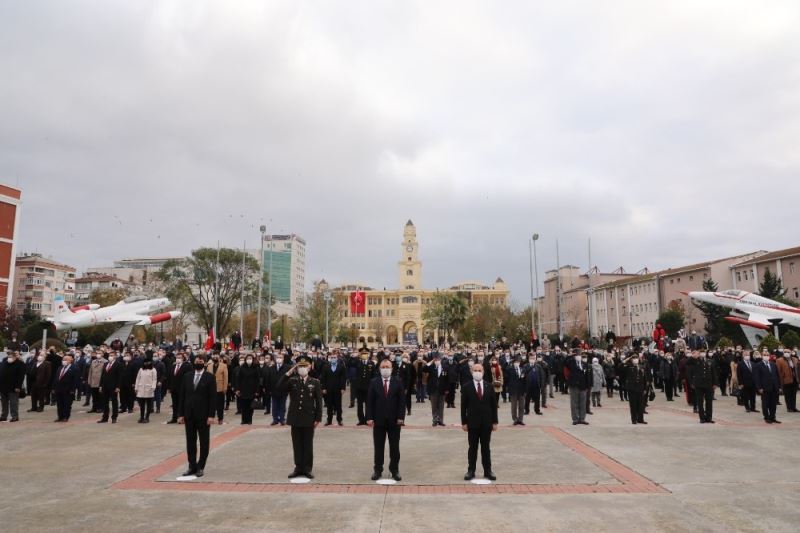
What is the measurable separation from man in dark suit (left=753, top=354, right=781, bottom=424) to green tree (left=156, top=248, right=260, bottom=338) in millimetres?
49367

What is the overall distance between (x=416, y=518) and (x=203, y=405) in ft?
13.2

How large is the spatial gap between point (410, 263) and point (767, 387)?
392 feet

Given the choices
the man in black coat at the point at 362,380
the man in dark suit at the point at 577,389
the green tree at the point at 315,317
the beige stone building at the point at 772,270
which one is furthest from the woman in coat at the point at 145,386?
the beige stone building at the point at 772,270

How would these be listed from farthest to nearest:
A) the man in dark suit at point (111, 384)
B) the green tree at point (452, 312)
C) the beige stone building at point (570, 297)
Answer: the beige stone building at point (570, 297)
the green tree at point (452, 312)
the man in dark suit at point (111, 384)

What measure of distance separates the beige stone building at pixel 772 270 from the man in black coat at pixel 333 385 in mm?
48672

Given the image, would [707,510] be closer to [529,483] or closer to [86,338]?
[529,483]

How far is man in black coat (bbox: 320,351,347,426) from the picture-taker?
14625 mm

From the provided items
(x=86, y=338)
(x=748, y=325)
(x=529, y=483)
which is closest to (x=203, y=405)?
(x=529, y=483)

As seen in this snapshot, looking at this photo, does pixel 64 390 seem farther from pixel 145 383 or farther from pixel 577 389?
pixel 577 389

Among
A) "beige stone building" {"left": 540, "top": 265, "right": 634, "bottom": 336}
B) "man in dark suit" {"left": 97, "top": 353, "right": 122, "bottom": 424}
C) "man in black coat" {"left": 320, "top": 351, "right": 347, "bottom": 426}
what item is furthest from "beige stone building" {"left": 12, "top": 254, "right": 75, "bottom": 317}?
"man in black coat" {"left": 320, "top": 351, "right": 347, "bottom": 426}

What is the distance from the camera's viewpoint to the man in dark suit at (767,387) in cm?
1426

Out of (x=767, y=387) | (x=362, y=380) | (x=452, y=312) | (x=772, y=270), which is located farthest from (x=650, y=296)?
(x=362, y=380)

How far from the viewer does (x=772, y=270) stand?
53.1m

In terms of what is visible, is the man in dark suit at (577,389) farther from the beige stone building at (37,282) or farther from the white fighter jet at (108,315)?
the beige stone building at (37,282)
